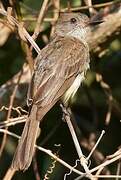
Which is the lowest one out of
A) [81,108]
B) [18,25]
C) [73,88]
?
[81,108]

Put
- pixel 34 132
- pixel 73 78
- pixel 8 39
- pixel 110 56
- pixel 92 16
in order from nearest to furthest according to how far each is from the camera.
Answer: pixel 34 132
pixel 73 78
pixel 92 16
pixel 8 39
pixel 110 56

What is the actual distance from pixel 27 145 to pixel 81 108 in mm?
1836

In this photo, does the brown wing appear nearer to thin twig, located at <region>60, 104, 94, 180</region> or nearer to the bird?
the bird

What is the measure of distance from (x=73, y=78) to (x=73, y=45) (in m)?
0.31

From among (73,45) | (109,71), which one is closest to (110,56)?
(109,71)

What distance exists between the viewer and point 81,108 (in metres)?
5.50

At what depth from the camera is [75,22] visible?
4734mm

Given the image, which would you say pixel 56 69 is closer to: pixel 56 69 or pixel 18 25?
pixel 56 69

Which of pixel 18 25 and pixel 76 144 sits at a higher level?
pixel 18 25

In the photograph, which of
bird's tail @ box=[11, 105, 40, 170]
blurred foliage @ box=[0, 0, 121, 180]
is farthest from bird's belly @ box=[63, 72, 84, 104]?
blurred foliage @ box=[0, 0, 121, 180]

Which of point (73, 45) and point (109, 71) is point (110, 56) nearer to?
point (109, 71)

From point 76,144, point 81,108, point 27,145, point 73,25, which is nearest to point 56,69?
point 73,25

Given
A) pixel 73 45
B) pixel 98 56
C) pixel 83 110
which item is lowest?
pixel 83 110

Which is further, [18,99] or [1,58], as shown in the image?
[1,58]
